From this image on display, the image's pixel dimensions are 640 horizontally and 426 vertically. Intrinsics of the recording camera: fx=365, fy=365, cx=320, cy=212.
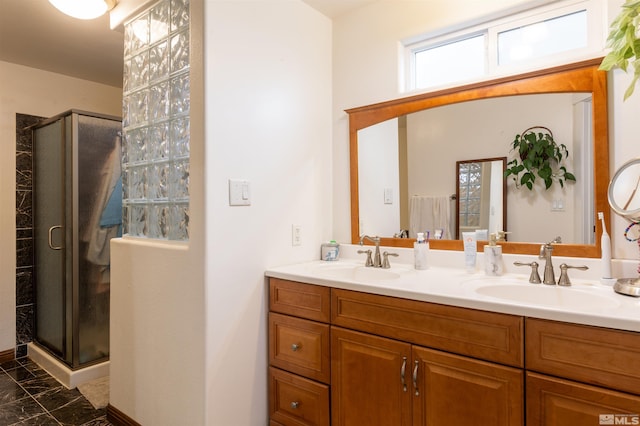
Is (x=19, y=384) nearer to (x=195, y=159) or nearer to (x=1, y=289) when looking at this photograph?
(x=1, y=289)

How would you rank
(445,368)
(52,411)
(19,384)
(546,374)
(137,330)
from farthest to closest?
(19,384) → (52,411) → (137,330) → (445,368) → (546,374)

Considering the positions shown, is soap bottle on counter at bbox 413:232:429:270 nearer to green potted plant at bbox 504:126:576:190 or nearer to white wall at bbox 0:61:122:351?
green potted plant at bbox 504:126:576:190

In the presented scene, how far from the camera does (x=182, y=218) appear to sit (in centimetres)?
176

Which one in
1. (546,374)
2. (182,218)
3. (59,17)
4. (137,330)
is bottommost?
(137,330)

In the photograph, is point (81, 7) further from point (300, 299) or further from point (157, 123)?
point (300, 299)

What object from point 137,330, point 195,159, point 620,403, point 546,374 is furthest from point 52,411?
point 620,403

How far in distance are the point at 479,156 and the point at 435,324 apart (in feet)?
3.00

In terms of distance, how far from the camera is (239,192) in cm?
170

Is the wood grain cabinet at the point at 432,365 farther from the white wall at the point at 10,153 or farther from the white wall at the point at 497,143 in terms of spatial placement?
the white wall at the point at 10,153

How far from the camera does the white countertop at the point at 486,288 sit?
1.07m

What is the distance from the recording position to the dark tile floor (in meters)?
2.09

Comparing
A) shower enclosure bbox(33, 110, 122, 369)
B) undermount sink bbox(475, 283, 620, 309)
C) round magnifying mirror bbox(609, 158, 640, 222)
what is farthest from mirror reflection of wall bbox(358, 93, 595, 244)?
shower enclosure bbox(33, 110, 122, 369)

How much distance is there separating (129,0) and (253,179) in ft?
4.10

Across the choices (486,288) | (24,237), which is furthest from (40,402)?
(486,288)
